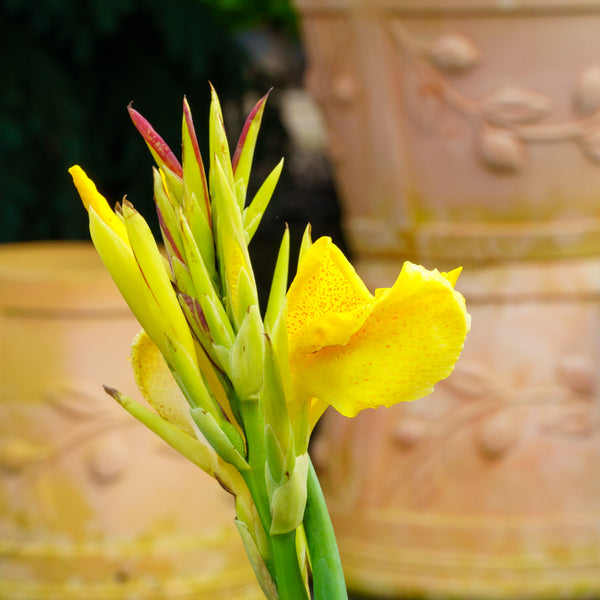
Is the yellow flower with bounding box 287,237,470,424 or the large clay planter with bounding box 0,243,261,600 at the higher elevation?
the yellow flower with bounding box 287,237,470,424

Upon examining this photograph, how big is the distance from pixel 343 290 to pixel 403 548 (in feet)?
5.35

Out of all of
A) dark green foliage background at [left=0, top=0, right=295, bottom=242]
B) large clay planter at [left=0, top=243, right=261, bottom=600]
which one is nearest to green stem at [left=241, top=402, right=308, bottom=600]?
large clay planter at [left=0, top=243, right=261, bottom=600]

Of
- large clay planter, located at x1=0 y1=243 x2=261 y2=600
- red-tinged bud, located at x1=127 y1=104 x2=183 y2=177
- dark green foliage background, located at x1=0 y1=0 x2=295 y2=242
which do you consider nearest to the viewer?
red-tinged bud, located at x1=127 y1=104 x2=183 y2=177

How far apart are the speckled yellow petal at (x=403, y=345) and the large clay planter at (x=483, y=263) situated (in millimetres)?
1508

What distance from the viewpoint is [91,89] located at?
2.72 metres

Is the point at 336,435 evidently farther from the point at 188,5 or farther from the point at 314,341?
the point at 314,341

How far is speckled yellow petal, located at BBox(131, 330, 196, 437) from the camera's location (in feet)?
0.83

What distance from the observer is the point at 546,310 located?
5.84 feet

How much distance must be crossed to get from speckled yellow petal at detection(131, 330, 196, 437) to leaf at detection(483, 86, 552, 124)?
150 cm

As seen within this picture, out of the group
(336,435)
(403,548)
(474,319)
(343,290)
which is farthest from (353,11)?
(343,290)

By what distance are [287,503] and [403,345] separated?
0.15ft

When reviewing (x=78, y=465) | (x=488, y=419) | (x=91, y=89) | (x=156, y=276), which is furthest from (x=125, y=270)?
(x=91, y=89)

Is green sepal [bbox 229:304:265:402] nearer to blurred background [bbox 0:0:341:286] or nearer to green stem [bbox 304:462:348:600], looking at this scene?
green stem [bbox 304:462:348:600]

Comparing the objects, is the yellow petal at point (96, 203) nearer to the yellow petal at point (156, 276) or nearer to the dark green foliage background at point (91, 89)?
the yellow petal at point (156, 276)
